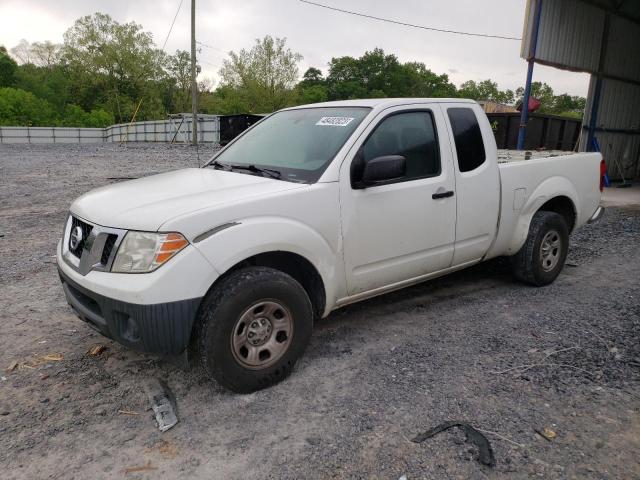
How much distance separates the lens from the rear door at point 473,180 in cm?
403

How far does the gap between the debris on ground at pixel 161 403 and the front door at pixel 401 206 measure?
1396 mm

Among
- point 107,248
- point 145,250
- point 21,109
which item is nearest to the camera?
point 145,250

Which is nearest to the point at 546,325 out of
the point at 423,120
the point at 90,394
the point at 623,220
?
the point at 423,120

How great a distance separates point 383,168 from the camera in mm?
3209

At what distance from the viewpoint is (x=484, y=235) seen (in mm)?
4305

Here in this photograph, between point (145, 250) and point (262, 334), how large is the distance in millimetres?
871

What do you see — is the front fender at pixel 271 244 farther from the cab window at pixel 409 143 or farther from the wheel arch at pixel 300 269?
the cab window at pixel 409 143

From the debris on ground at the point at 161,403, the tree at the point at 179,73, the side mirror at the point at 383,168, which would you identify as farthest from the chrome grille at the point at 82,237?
the tree at the point at 179,73

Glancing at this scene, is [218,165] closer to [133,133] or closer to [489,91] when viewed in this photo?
[133,133]

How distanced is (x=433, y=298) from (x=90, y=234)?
3.13 metres

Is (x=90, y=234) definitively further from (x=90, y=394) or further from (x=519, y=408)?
(x=519, y=408)

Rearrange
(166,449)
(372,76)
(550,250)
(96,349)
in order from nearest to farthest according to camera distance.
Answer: (166,449)
(96,349)
(550,250)
(372,76)

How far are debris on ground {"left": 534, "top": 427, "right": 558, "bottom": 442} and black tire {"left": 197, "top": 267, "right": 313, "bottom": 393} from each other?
145 centimetres

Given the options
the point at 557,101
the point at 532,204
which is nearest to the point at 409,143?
the point at 532,204
